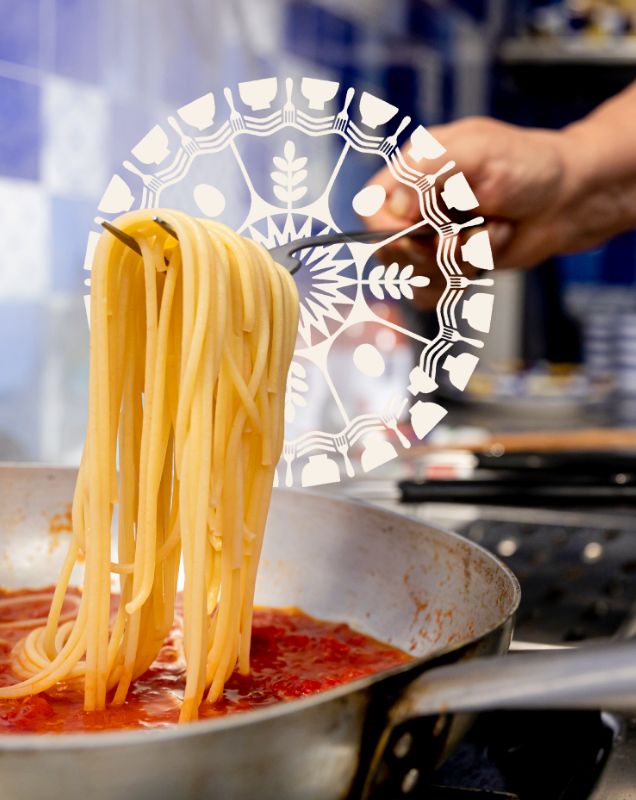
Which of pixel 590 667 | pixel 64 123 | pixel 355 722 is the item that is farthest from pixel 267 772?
pixel 64 123

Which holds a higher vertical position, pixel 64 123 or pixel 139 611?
pixel 64 123

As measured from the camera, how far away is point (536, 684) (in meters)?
0.53

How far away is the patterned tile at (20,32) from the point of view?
1.68m

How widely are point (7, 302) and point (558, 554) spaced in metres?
1.07

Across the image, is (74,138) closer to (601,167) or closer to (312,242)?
(601,167)

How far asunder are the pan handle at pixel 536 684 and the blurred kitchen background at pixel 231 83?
4.58 ft

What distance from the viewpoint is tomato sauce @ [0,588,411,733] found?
73cm

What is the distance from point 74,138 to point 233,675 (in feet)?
4.42

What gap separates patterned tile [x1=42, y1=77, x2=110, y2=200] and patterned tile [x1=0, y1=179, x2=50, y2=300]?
0.06 metres

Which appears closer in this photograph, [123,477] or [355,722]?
[355,722]

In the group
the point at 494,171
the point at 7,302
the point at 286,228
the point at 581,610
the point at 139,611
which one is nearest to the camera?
the point at 139,611

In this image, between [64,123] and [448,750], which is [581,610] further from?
[64,123]

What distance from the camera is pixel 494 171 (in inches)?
49.1

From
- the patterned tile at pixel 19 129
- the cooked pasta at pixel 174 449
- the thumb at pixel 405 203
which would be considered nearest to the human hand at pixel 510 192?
the thumb at pixel 405 203
